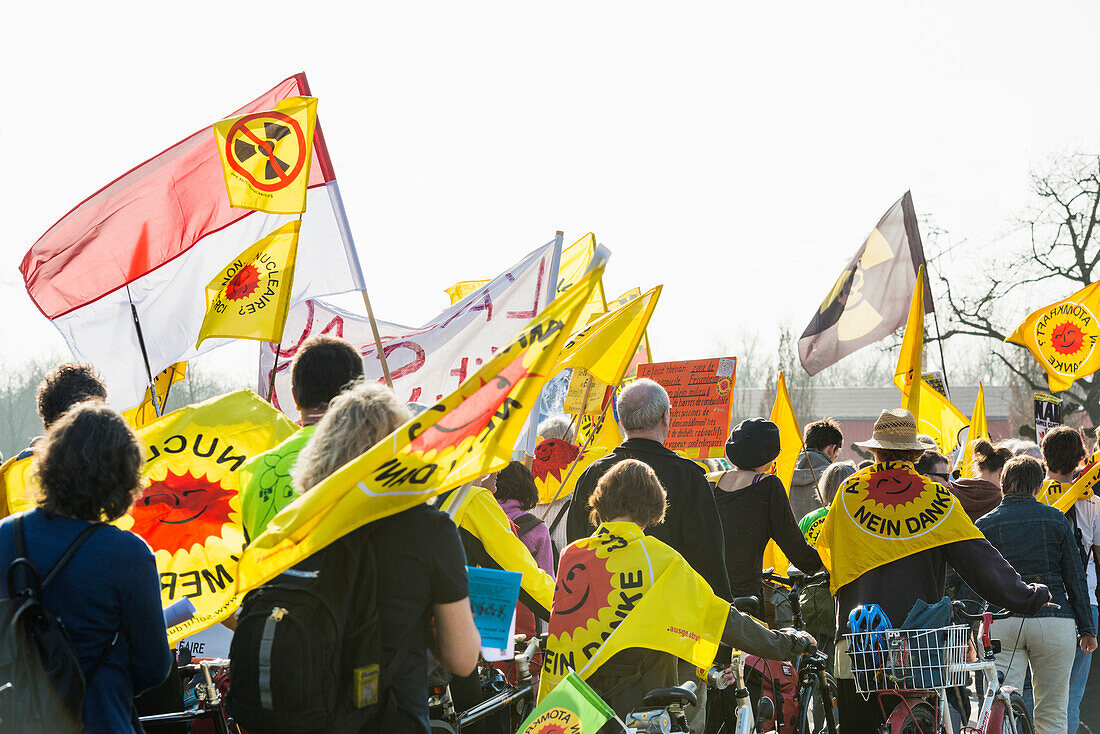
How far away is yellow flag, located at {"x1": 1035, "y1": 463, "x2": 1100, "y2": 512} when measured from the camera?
7744 mm

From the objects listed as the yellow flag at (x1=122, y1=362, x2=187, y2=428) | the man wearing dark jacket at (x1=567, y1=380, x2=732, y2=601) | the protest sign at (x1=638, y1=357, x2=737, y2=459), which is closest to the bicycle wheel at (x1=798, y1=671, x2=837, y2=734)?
the man wearing dark jacket at (x1=567, y1=380, x2=732, y2=601)

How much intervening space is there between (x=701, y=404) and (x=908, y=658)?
4669 millimetres

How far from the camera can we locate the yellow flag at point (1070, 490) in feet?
25.4

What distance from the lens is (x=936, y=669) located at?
5109 mm

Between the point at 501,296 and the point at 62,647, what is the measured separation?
588 cm

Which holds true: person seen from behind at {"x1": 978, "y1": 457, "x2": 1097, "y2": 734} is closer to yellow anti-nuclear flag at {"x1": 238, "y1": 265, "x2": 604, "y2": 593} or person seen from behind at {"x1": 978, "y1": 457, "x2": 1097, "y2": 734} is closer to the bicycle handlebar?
the bicycle handlebar

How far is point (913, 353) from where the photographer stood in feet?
30.3

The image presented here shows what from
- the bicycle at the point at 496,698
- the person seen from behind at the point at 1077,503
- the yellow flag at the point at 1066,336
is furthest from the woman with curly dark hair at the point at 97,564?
the yellow flag at the point at 1066,336

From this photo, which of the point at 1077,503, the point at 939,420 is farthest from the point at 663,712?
the point at 939,420

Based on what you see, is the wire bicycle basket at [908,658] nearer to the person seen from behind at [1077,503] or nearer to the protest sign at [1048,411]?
the person seen from behind at [1077,503]

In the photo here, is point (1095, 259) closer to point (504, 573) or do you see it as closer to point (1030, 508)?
point (1030, 508)

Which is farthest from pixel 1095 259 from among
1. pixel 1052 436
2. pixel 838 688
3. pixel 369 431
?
pixel 369 431

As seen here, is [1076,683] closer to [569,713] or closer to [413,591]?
[569,713]

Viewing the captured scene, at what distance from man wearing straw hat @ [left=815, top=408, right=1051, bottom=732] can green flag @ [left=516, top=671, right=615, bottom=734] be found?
192 cm
